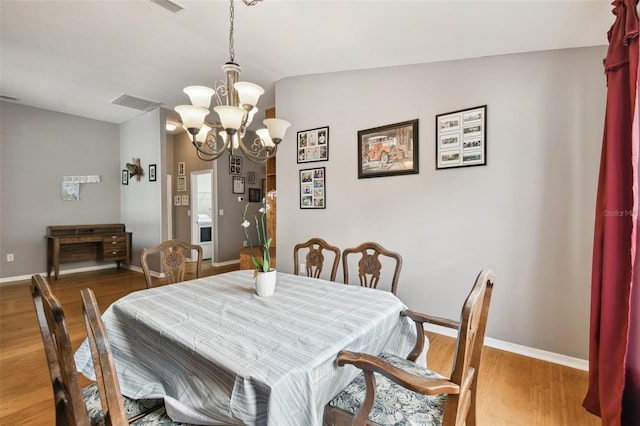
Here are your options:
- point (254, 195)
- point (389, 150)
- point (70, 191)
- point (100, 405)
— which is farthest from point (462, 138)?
point (70, 191)

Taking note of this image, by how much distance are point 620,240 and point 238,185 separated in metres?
5.66

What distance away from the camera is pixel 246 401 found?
88 cm

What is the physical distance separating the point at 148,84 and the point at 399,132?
3.25 m

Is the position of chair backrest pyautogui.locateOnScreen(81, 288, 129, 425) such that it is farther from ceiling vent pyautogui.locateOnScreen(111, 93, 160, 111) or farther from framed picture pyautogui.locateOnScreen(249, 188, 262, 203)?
framed picture pyautogui.locateOnScreen(249, 188, 262, 203)

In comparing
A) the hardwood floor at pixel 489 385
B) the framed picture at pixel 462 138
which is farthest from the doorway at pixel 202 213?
the framed picture at pixel 462 138

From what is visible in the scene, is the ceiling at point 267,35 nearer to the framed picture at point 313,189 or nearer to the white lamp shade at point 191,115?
the white lamp shade at point 191,115

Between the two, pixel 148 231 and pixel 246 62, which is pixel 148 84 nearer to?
pixel 246 62

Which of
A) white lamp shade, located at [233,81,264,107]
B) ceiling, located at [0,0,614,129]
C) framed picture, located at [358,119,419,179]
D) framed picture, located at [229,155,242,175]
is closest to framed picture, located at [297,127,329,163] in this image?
framed picture, located at [358,119,419,179]

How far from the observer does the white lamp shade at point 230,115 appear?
1.61 meters

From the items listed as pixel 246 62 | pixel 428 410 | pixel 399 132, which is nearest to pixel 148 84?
pixel 246 62

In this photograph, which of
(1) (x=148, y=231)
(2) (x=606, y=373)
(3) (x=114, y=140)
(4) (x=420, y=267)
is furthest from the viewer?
(3) (x=114, y=140)

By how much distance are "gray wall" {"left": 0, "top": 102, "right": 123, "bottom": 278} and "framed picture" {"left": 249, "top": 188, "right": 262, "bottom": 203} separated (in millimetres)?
2649

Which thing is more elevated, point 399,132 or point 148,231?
point 399,132

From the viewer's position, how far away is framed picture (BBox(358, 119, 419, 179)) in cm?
275
